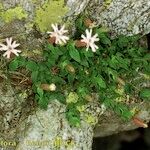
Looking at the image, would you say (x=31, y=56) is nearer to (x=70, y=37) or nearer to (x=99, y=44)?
(x=70, y=37)

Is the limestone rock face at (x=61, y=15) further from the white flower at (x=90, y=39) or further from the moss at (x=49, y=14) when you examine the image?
the white flower at (x=90, y=39)

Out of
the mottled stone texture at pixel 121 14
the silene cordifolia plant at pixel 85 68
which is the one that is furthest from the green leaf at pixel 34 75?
the mottled stone texture at pixel 121 14

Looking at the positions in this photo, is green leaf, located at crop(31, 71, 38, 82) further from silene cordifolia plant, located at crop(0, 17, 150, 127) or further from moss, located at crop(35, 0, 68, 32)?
moss, located at crop(35, 0, 68, 32)

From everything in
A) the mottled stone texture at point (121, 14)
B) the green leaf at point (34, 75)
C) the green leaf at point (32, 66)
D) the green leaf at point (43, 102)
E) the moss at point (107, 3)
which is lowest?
the green leaf at point (43, 102)

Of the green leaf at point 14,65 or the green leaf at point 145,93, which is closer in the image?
the green leaf at point 14,65

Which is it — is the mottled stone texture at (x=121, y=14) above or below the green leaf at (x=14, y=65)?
above

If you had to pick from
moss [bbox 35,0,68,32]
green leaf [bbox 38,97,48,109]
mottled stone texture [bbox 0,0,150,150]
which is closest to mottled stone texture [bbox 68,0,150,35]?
mottled stone texture [bbox 0,0,150,150]
